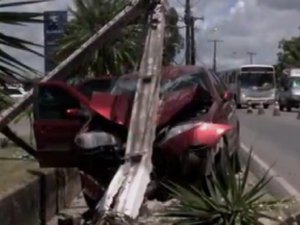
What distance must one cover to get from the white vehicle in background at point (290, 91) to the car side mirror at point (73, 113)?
48872mm

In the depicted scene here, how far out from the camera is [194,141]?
9.40 metres

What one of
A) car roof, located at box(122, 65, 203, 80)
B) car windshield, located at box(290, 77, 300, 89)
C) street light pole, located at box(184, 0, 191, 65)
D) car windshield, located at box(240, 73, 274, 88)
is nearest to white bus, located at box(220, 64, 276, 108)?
car windshield, located at box(240, 73, 274, 88)

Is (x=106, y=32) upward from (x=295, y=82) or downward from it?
upward

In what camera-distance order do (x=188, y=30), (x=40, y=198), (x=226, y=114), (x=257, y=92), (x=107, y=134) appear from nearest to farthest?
(x=107, y=134), (x=40, y=198), (x=226, y=114), (x=188, y=30), (x=257, y=92)

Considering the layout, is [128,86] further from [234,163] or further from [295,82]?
[295,82]

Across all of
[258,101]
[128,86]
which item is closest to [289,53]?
[258,101]

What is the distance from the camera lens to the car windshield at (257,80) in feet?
201

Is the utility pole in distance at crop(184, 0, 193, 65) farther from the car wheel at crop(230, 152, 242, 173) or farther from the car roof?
the car roof

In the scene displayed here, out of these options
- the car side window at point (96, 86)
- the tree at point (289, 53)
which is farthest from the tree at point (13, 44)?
the tree at point (289, 53)

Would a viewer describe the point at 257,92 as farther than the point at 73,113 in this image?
Yes

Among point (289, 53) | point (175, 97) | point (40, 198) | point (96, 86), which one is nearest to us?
point (40, 198)

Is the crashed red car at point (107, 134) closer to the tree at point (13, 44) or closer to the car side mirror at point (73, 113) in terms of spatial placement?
the car side mirror at point (73, 113)

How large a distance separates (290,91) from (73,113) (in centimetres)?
4906

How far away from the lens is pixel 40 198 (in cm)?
978
